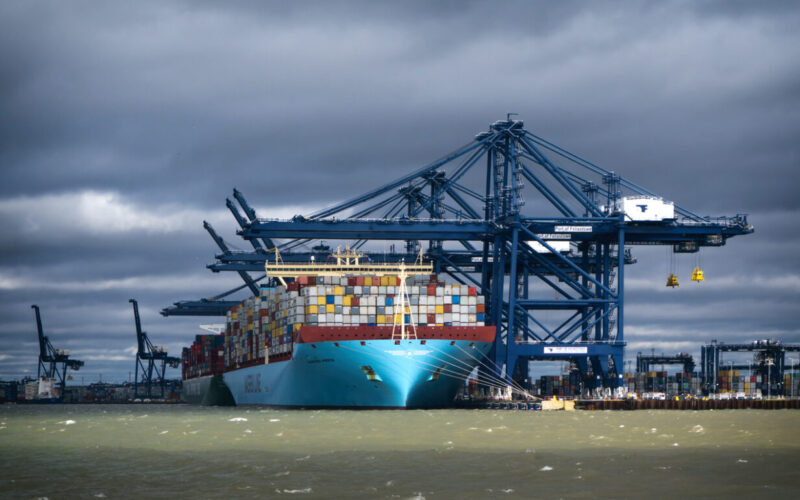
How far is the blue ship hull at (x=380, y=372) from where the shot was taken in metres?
72.7

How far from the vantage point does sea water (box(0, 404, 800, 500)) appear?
26.1 meters

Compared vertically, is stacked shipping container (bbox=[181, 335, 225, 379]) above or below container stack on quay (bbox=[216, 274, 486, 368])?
below

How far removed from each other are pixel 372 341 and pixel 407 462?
39525 millimetres

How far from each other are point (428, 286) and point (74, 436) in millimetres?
35375

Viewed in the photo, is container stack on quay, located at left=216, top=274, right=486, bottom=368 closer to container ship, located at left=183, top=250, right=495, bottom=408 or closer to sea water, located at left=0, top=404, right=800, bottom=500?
container ship, located at left=183, top=250, right=495, bottom=408

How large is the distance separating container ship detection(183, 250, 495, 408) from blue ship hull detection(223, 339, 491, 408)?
0.22ft

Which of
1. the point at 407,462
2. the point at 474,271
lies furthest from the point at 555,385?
the point at 407,462

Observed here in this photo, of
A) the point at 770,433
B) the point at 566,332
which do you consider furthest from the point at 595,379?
the point at 770,433

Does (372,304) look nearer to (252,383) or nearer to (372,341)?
(372,341)

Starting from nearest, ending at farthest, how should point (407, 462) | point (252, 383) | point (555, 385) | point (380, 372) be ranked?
1. point (407, 462)
2. point (380, 372)
3. point (252, 383)
4. point (555, 385)

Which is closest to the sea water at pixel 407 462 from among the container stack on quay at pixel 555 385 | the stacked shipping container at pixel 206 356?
the stacked shipping container at pixel 206 356

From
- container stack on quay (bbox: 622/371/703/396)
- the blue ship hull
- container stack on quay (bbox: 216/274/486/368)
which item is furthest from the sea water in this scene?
container stack on quay (bbox: 622/371/703/396)

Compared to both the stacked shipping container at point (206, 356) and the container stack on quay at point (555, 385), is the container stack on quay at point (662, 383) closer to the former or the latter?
the container stack on quay at point (555, 385)

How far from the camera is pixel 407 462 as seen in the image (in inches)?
1296
